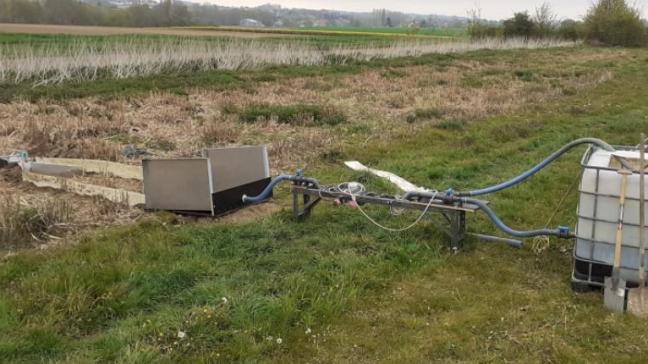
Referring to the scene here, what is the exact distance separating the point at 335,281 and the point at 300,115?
685 cm

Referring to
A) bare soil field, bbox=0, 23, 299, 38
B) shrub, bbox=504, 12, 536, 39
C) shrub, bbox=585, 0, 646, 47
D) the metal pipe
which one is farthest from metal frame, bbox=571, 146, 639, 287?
shrub, bbox=585, 0, 646, 47

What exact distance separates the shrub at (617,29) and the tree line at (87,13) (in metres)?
50.9

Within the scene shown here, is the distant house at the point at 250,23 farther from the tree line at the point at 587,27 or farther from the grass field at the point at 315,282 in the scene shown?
the grass field at the point at 315,282

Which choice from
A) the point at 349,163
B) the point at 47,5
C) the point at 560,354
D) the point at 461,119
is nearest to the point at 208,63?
the point at 461,119

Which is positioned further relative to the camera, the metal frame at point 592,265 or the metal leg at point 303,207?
the metal leg at point 303,207

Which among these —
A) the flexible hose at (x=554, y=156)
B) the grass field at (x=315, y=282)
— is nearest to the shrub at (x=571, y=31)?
the grass field at (x=315, y=282)

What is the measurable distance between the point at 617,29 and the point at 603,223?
50498 mm

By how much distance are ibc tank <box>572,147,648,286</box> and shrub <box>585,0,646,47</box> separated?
49.9m

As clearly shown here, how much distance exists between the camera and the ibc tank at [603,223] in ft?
12.5

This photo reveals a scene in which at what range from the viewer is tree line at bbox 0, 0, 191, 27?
2297 inches

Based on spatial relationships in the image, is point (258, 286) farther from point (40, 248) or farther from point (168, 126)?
point (168, 126)

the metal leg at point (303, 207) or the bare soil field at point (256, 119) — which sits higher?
the bare soil field at point (256, 119)

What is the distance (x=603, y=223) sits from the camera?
3.91 metres

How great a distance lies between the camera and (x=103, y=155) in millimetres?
7875
